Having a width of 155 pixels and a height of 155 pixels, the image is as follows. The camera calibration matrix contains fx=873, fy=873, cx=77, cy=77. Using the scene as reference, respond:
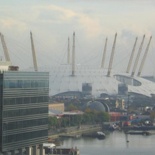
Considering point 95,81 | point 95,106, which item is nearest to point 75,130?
point 95,106

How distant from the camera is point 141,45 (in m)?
73.3

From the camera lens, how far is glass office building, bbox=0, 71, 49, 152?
65.9ft

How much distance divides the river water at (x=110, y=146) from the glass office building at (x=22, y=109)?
673 cm

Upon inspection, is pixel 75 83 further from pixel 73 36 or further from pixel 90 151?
pixel 90 151

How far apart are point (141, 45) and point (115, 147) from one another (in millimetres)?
41866

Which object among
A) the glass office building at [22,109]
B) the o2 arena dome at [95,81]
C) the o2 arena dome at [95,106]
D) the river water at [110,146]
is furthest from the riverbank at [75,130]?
the o2 arena dome at [95,81]

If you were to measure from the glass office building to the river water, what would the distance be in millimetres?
6733

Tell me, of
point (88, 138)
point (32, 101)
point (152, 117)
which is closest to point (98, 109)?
point (152, 117)

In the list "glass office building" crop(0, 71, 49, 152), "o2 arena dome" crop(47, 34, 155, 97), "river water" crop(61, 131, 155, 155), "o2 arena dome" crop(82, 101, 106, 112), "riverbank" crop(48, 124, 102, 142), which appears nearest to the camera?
"glass office building" crop(0, 71, 49, 152)

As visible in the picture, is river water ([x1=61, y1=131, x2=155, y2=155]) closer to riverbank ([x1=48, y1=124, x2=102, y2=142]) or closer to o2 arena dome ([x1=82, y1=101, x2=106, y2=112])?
riverbank ([x1=48, y1=124, x2=102, y2=142])

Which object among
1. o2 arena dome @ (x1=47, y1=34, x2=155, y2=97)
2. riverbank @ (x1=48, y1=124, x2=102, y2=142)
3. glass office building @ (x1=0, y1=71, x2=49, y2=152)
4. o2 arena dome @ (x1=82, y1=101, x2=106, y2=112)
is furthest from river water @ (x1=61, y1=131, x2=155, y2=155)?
o2 arena dome @ (x1=47, y1=34, x2=155, y2=97)

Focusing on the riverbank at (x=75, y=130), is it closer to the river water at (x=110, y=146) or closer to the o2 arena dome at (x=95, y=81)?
the river water at (x=110, y=146)

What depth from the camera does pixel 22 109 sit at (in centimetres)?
2083

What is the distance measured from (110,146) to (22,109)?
12.0 meters
